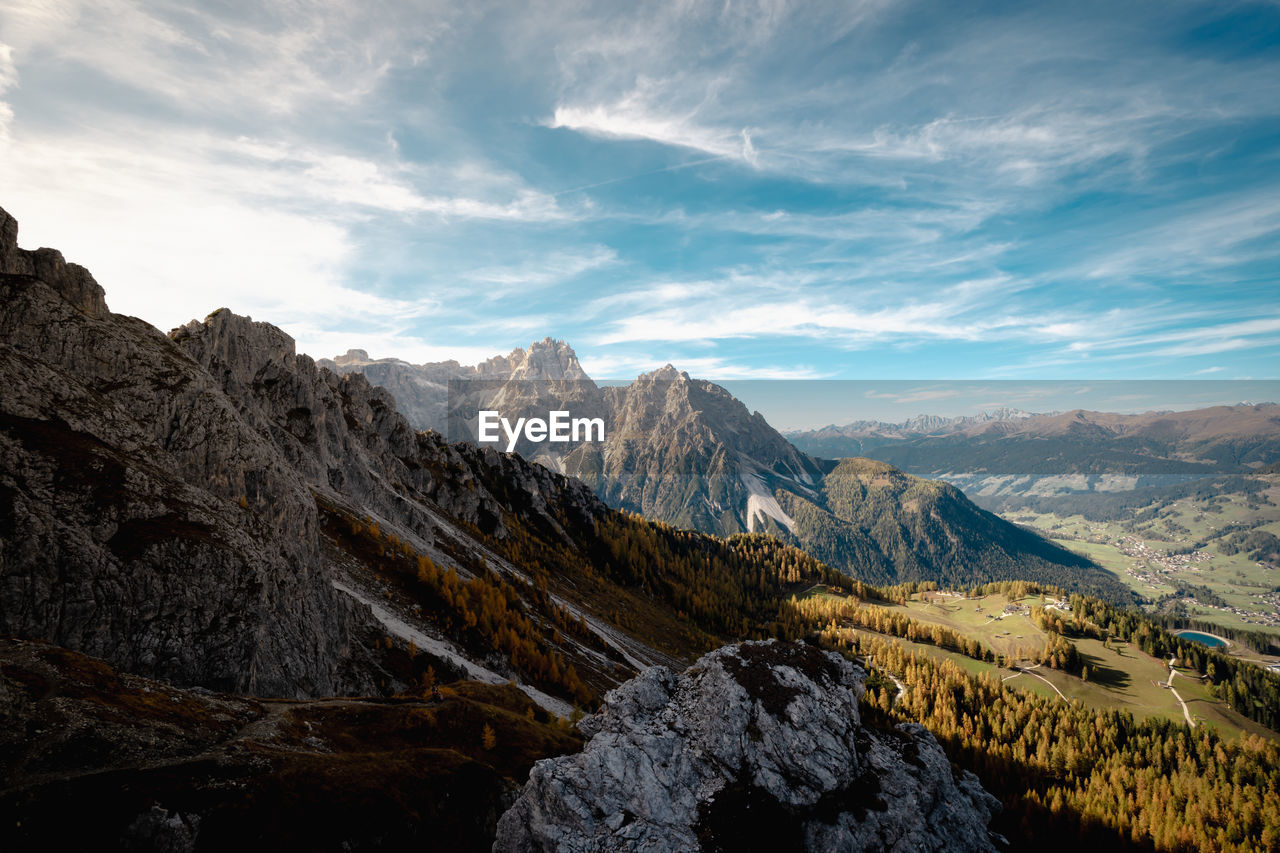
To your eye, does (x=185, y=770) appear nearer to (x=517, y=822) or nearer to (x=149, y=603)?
(x=517, y=822)

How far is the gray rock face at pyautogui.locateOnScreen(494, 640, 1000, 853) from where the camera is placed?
2808 centimetres

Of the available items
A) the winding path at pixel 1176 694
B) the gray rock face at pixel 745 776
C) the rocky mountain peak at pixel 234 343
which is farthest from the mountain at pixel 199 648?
the winding path at pixel 1176 694

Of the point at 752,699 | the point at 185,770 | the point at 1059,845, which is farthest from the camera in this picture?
the point at 1059,845

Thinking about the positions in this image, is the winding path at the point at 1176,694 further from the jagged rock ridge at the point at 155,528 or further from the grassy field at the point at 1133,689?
the jagged rock ridge at the point at 155,528

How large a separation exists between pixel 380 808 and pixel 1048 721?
186m

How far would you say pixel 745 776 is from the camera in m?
32.5

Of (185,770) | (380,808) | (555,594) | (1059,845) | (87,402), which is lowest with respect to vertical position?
(1059,845)

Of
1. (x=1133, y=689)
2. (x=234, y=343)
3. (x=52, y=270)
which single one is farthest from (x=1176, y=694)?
(x=234, y=343)

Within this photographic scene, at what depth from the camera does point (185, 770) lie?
21.3 metres

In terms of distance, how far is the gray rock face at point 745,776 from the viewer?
1105 inches

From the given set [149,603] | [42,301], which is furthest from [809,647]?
[42,301]

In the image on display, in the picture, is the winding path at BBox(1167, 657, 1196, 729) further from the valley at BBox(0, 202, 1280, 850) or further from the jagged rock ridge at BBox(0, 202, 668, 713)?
the jagged rock ridge at BBox(0, 202, 668, 713)

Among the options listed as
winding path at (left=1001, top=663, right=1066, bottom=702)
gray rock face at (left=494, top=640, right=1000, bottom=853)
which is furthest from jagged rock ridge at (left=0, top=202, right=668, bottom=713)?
winding path at (left=1001, top=663, right=1066, bottom=702)

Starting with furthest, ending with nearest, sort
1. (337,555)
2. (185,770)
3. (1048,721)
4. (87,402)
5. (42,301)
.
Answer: (1048,721), (337,555), (42,301), (87,402), (185,770)
